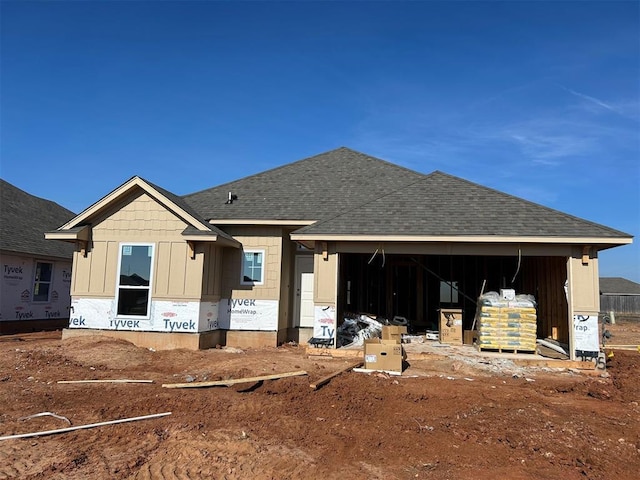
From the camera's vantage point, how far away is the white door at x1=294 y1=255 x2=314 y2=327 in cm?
1491

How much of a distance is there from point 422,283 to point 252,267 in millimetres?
6638

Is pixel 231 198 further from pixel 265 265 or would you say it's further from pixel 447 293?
pixel 447 293

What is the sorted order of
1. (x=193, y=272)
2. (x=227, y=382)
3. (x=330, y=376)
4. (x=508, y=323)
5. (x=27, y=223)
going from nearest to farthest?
(x=227, y=382), (x=330, y=376), (x=508, y=323), (x=193, y=272), (x=27, y=223)

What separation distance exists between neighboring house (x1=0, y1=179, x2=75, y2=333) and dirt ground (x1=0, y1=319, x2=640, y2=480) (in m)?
6.74

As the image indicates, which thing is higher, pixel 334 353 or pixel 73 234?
pixel 73 234

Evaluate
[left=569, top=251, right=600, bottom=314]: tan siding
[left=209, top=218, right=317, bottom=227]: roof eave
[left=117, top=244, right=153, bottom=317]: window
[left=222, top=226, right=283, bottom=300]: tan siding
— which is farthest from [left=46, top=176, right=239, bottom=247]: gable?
→ [left=569, top=251, right=600, bottom=314]: tan siding

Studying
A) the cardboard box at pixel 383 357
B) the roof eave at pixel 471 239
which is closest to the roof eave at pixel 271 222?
the roof eave at pixel 471 239

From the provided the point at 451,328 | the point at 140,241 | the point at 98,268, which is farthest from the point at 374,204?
the point at 98,268

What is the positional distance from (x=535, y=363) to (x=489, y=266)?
252 inches

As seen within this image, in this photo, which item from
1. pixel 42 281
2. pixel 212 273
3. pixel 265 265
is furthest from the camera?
pixel 42 281

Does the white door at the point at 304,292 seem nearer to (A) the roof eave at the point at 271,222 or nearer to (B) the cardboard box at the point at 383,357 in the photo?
(A) the roof eave at the point at 271,222

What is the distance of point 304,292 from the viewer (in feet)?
49.3

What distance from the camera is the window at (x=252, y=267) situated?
14281 millimetres

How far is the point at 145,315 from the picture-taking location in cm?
1290
